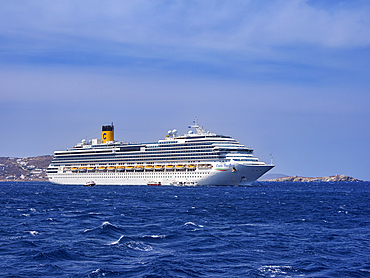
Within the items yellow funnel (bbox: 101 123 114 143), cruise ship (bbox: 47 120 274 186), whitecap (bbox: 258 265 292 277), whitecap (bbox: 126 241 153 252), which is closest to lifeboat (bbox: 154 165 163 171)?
cruise ship (bbox: 47 120 274 186)

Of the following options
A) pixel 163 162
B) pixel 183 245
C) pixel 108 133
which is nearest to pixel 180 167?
pixel 163 162

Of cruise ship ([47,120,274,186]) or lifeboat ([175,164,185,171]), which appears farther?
lifeboat ([175,164,185,171])

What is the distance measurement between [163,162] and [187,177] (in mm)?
13096

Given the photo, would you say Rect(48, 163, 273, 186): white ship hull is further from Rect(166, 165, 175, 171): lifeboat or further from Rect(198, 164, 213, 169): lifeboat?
Rect(166, 165, 175, 171): lifeboat

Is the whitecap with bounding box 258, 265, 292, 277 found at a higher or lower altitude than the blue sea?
lower

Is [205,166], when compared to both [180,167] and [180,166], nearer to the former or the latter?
[180,167]

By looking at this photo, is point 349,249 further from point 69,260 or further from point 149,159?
point 149,159

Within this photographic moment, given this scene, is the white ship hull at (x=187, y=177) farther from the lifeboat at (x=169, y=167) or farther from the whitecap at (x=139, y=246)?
the whitecap at (x=139, y=246)

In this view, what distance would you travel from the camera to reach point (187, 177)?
114750 millimetres

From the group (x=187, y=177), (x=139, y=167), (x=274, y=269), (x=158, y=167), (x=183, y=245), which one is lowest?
(x=274, y=269)

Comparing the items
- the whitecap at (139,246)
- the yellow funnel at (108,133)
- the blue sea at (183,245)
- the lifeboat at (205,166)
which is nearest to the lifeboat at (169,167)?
the lifeboat at (205,166)

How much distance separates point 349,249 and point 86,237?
57.7ft

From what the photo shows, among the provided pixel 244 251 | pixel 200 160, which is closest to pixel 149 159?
pixel 200 160

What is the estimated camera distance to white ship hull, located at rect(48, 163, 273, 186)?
4149 inches
